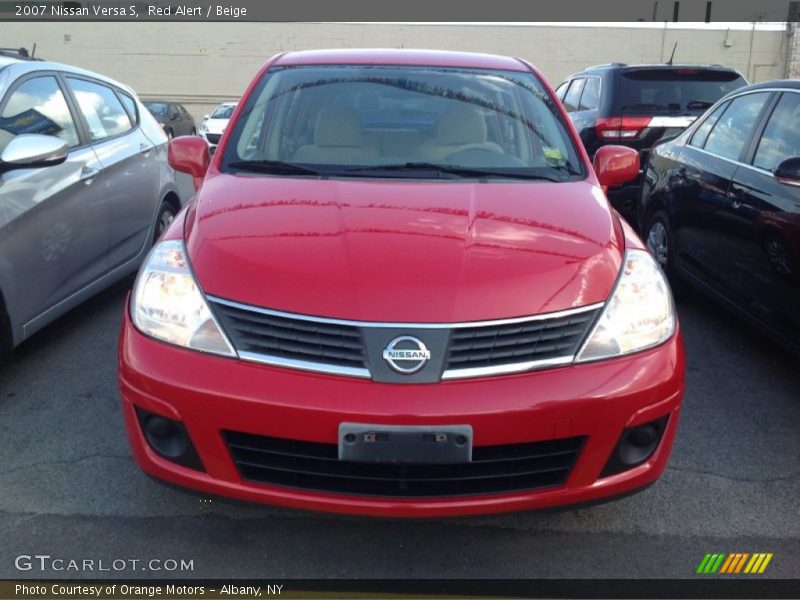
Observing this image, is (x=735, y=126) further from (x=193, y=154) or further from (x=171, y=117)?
(x=171, y=117)

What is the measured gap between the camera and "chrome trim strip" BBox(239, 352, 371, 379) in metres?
2.27

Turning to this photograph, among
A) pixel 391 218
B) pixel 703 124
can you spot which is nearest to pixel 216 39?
pixel 703 124

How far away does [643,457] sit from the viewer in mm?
2480

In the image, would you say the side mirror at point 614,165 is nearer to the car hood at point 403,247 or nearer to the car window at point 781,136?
the car hood at point 403,247

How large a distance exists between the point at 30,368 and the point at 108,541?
1.78 metres

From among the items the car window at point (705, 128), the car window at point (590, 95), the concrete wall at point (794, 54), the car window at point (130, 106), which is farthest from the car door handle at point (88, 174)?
the concrete wall at point (794, 54)

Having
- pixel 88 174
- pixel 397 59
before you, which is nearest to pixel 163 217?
pixel 88 174

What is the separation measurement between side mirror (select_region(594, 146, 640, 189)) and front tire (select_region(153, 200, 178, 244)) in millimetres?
3078

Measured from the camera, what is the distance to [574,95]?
31.1 ft

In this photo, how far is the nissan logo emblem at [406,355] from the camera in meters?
2.27

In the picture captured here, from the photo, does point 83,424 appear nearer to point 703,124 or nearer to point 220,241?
point 220,241

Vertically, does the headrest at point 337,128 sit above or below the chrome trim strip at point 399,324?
above

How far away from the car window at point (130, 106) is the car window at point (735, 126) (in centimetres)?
389

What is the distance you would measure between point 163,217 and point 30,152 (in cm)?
223
